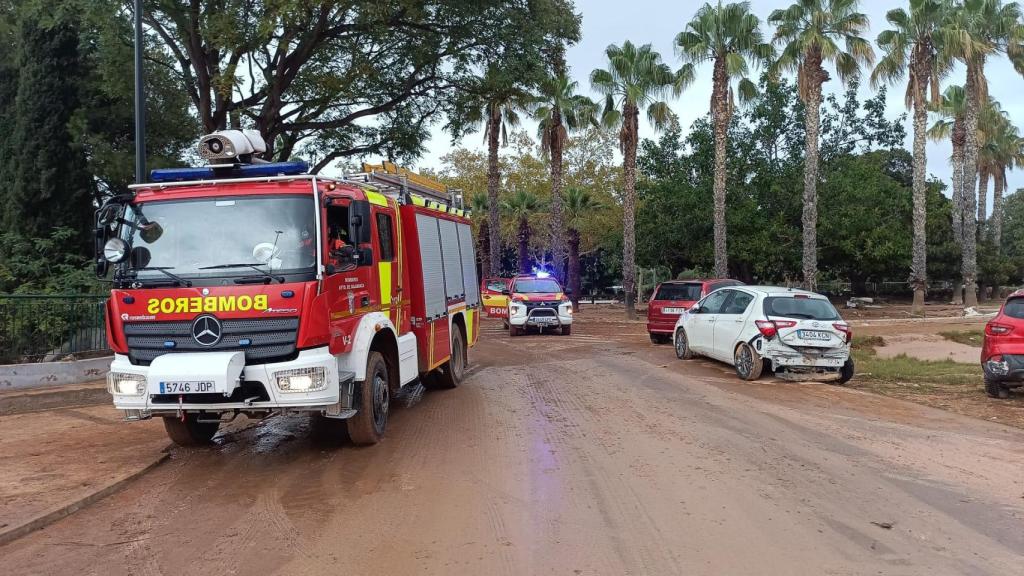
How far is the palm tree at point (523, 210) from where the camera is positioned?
132 feet

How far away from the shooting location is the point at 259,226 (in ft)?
22.6

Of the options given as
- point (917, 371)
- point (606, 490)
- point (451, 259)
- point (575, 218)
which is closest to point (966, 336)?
point (917, 371)

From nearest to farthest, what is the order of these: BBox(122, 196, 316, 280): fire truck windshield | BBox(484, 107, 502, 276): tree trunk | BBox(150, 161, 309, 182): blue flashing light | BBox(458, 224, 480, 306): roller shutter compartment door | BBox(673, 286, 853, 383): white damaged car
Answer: BBox(122, 196, 316, 280): fire truck windshield < BBox(150, 161, 309, 182): blue flashing light < BBox(673, 286, 853, 383): white damaged car < BBox(458, 224, 480, 306): roller shutter compartment door < BBox(484, 107, 502, 276): tree trunk

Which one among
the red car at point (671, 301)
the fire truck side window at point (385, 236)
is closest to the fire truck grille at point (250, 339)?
the fire truck side window at point (385, 236)

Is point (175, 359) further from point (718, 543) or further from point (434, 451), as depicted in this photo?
point (718, 543)

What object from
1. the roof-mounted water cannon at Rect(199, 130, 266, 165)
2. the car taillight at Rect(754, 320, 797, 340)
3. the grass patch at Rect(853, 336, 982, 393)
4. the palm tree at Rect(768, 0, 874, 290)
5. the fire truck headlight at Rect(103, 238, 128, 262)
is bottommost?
the grass patch at Rect(853, 336, 982, 393)

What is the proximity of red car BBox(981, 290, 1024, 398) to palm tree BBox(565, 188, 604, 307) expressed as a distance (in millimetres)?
26682

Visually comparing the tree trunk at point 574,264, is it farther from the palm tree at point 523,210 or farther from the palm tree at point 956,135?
the palm tree at point 956,135

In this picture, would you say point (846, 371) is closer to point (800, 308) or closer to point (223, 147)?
point (800, 308)

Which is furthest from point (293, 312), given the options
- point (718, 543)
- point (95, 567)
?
point (718, 543)

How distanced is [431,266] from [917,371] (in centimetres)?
978

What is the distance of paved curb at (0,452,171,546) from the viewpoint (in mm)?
5359

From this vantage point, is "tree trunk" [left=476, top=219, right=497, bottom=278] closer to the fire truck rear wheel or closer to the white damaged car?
the fire truck rear wheel

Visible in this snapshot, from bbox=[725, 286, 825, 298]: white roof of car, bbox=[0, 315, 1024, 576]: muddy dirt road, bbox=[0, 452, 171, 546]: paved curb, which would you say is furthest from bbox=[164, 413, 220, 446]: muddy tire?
bbox=[725, 286, 825, 298]: white roof of car
